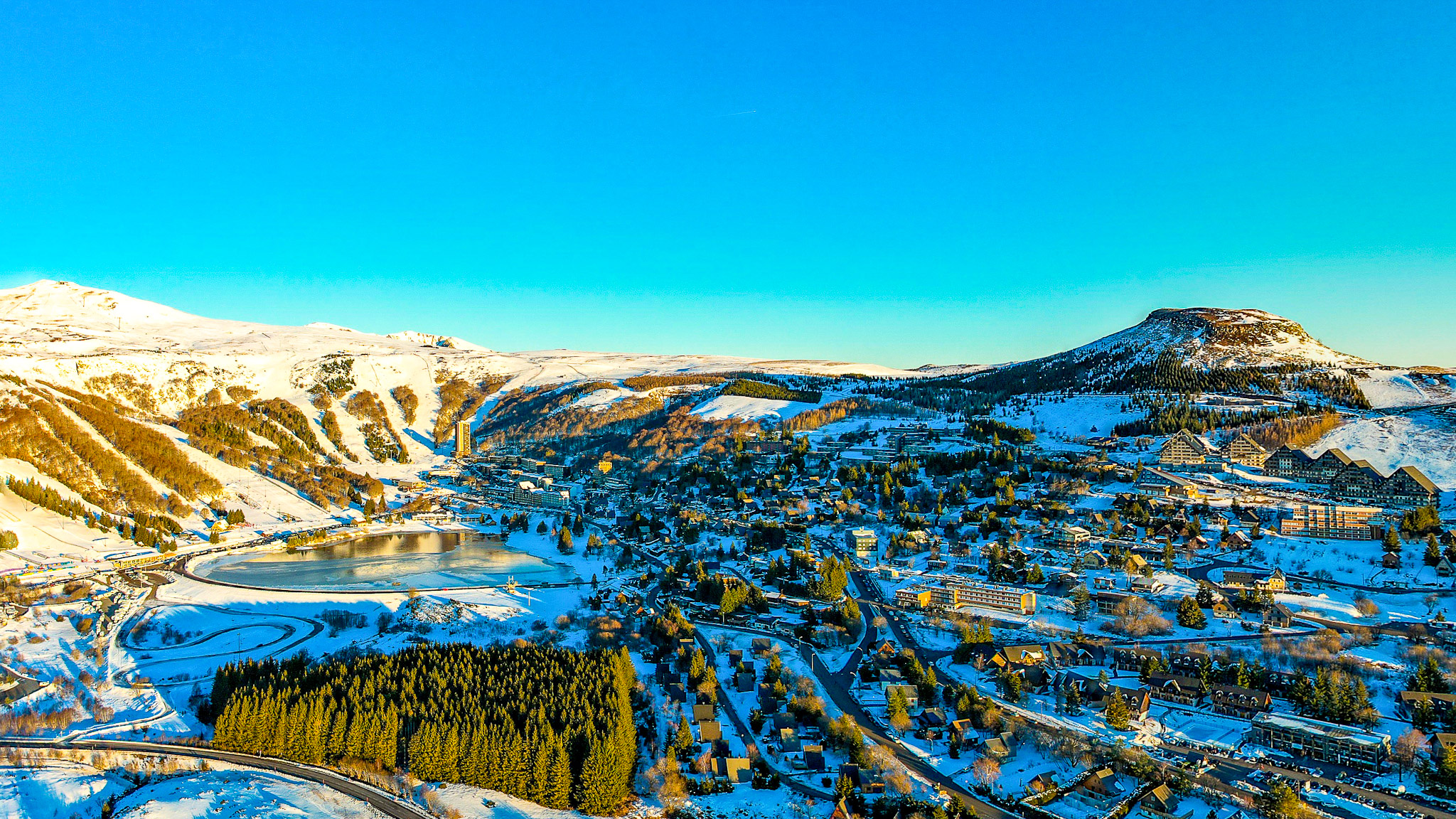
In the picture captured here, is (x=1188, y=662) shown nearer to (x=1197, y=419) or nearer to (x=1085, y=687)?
(x=1085, y=687)

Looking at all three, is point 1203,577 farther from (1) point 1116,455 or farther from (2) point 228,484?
(2) point 228,484

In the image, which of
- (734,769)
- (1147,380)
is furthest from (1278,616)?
(1147,380)

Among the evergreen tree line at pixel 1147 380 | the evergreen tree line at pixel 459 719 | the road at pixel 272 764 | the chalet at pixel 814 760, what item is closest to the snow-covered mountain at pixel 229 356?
the evergreen tree line at pixel 1147 380

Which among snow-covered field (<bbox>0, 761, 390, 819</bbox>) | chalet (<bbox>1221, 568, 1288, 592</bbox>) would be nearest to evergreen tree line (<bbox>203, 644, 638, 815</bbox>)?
snow-covered field (<bbox>0, 761, 390, 819</bbox>)

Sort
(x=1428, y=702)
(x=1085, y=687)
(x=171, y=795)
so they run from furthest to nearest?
(x=1085, y=687) → (x=1428, y=702) → (x=171, y=795)

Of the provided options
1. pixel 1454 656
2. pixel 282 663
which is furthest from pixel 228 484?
pixel 1454 656

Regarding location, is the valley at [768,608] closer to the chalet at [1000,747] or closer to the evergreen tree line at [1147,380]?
the chalet at [1000,747]
